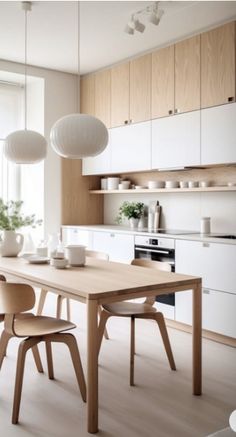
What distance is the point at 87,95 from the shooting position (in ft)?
18.9

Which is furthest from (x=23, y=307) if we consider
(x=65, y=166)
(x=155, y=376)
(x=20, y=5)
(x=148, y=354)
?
(x=65, y=166)

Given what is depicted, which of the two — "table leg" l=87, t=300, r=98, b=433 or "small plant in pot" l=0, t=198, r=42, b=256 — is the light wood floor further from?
"small plant in pot" l=0, t=198, r=42, b=256

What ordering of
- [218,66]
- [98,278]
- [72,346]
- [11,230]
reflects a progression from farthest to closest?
1. [218,66]
2. [11,230]
3. [98,278]
4. [72,346]

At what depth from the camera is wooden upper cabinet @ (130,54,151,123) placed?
15.8 feet

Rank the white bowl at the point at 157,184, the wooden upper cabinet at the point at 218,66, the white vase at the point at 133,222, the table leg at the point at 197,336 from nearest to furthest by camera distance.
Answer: the table leg at the point at 197,336
the wooden upper cabinet at the point at 218,66
the white bowl at the point at 157,184
the white vase at the point at 133,222

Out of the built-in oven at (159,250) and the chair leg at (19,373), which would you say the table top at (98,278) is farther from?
the built-in oven at (159,250)

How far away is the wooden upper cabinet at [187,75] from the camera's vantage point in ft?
A: 13.9

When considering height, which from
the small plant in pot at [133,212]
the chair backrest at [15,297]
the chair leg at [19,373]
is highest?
the small plant in pot at [133,212]

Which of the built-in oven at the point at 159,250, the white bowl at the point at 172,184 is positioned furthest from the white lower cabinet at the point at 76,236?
the white bowl at the point at 172,184

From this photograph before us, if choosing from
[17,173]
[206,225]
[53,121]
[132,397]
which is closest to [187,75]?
[206,225]

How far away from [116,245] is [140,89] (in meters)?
1.70

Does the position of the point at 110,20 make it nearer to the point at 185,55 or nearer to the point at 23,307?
the point at 185,55

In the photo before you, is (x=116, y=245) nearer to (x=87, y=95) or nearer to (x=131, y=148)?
(x=131, y=148)

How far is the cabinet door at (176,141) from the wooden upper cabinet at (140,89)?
0.23 m
